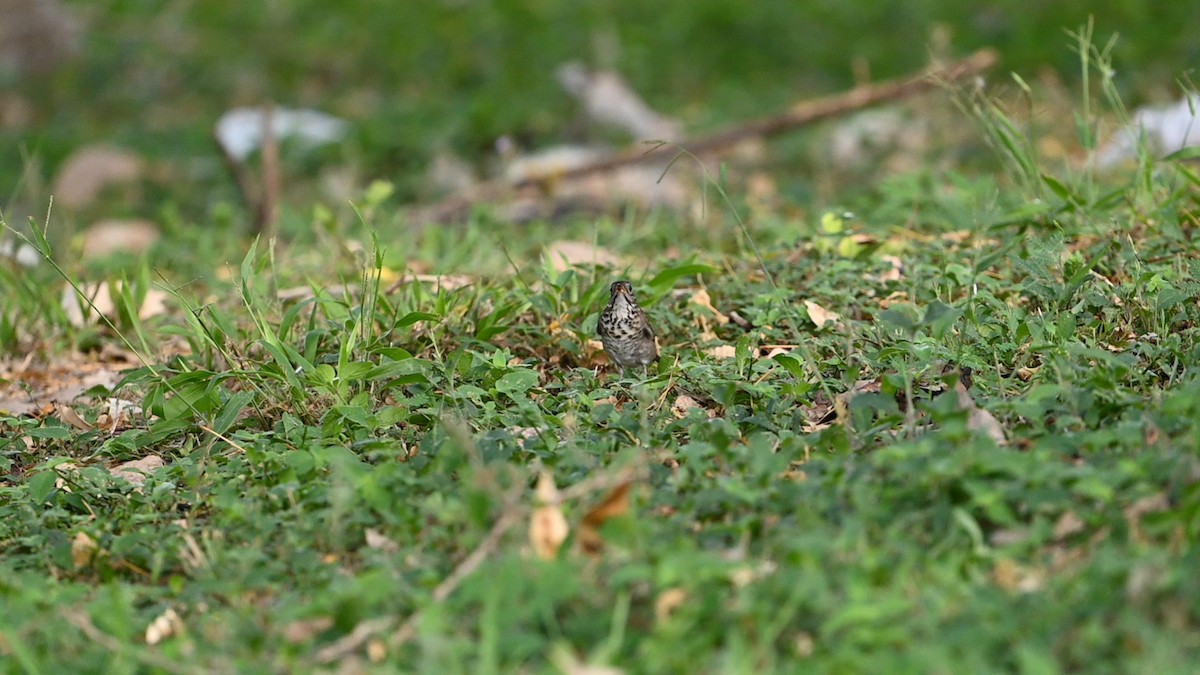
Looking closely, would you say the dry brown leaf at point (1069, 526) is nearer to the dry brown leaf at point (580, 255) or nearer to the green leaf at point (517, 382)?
the green leaf at point (517, 382)

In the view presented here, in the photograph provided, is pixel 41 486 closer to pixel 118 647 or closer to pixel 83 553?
pixel 83 553

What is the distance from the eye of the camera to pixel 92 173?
9.21 meters

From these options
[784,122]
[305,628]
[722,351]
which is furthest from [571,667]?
[784,122]

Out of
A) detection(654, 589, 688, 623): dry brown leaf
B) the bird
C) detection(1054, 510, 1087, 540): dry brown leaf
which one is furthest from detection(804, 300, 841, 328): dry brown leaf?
detection(654, 589, 688, 623): dry brown leaf

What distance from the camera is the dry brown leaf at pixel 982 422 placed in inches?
126

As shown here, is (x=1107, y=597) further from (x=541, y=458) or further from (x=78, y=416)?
(x=78, y=416)

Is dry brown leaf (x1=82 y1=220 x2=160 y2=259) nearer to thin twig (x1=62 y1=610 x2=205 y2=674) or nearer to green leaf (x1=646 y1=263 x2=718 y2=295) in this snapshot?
green leaf (x1=646 y1=263 x2=718 y2=295)

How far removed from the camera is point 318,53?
11.8m

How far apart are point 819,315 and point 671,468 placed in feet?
4.04

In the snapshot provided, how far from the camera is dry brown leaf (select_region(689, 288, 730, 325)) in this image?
4594 millimetres

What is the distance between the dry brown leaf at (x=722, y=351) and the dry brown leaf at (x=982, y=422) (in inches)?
38.9

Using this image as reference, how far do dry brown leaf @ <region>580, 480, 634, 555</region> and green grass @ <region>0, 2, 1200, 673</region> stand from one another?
2cm

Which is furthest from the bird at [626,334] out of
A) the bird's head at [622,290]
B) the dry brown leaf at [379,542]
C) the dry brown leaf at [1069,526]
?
the dry brown leaf at [1069,526]

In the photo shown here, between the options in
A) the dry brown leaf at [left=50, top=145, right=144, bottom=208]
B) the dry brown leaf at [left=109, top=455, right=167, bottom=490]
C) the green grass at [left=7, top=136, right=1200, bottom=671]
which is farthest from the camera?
the dry brown leaf at [left=50, top=145, right=144, bottom=208]
